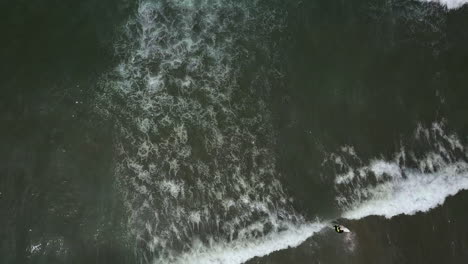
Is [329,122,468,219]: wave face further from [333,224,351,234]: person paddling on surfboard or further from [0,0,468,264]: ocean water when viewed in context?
[333,224,351,234]: person paddling on surfboard

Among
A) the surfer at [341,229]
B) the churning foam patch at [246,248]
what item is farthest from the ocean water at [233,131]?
the surfer at [341,229]

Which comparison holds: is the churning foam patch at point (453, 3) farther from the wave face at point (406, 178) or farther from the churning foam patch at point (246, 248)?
the churning foam patch at point (246, 248)

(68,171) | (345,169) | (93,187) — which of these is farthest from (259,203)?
(68,171)

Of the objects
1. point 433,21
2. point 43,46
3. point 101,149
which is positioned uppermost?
point 43,46

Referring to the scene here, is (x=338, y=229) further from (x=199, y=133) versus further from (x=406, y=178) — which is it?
(x=199, y=133)

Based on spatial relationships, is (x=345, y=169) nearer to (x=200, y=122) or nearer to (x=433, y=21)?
(x=200, y=122)
